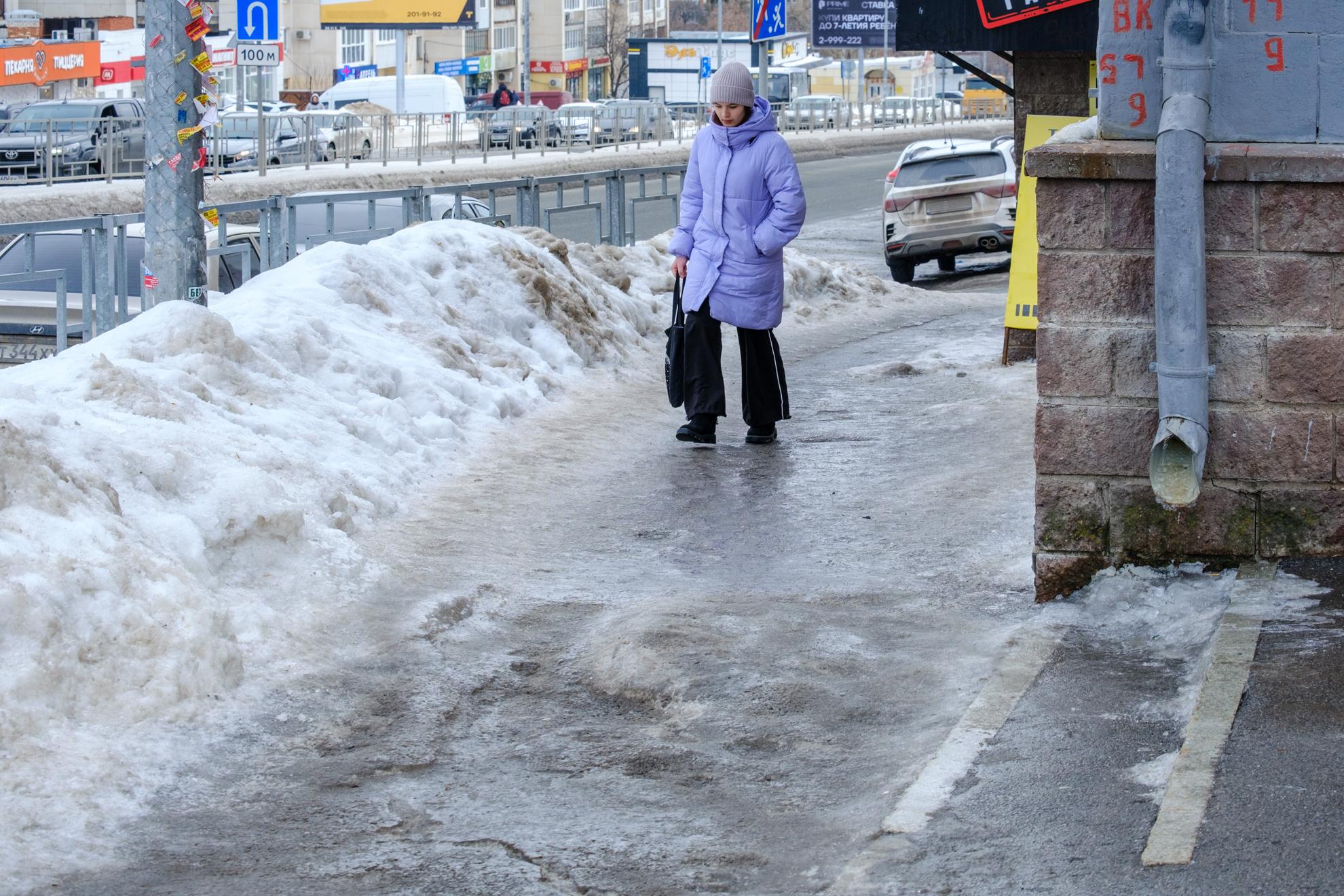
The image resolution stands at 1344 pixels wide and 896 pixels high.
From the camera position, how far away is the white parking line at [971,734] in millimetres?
4000

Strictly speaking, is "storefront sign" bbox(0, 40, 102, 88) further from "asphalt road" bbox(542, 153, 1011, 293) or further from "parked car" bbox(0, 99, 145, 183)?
"asphalt road" bbox(542, 153, 1011, 293)

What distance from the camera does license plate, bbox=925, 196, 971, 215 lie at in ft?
66.3

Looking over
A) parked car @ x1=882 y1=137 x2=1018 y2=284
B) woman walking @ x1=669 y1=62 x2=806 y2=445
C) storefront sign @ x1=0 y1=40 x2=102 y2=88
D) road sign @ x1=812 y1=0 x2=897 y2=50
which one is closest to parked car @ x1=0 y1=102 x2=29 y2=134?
storefront sign @ x1=0 y1=40 x2=102 y2=88

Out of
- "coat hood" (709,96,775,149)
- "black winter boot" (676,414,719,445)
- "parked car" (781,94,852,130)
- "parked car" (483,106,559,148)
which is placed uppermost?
"parked car" (781,94,852,130)

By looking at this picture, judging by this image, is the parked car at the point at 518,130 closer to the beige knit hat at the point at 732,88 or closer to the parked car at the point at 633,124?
the parked car at the point at 633,124

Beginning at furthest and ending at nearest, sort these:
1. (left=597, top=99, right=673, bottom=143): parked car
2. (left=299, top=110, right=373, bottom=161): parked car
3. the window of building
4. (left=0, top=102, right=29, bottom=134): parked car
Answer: the window of building < (left=597, top=99, right=673, bottom=143): parked car < (left=0, top=102, right=29, bottom=134): parked car < (left=299, top=110, right=373, bottom=161): parked car

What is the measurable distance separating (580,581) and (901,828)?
2.65 m

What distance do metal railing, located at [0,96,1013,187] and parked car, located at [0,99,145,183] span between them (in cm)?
2

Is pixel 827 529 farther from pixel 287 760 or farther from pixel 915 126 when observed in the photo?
pixel 915 126

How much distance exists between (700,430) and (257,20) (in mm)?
21482

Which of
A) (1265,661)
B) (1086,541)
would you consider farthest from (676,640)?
(1265,661)

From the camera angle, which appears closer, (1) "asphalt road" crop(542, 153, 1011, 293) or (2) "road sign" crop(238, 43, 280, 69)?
(1) "asphalt road" crop(542, 153, 1011, 293)

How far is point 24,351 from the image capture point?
34.2ft

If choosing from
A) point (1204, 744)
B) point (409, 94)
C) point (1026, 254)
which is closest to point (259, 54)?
point (1026, 254)
